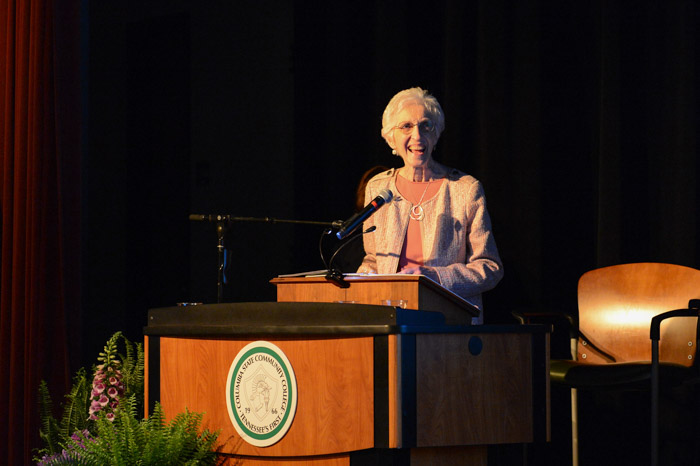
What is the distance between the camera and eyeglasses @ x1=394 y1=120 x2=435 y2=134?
332 centimetres

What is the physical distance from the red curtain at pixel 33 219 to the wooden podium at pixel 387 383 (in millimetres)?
1921

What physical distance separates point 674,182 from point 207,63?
2.64m

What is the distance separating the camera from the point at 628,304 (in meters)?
3.33

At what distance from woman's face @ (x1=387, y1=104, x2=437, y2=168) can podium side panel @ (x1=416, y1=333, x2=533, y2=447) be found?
4.75 ft

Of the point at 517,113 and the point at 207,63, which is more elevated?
the point at 207,63

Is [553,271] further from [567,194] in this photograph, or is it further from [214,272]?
[214,272]

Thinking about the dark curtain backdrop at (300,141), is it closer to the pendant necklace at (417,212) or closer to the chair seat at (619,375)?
the chair seat at (619,375)

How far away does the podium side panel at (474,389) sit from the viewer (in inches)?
75.9

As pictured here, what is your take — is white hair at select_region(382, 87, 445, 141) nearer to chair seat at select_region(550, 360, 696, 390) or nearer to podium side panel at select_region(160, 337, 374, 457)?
chair seat at select_region(550, 360, 696, 390)

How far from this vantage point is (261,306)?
81.0 inches

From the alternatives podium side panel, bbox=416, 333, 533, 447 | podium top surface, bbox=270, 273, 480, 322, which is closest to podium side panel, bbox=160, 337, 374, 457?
podium side panel, bbox=416, 333, 533, 447

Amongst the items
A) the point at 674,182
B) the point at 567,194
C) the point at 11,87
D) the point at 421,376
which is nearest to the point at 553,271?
the point at 567,194

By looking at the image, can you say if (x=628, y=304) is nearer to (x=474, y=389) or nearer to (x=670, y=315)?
(x=670, y=315)

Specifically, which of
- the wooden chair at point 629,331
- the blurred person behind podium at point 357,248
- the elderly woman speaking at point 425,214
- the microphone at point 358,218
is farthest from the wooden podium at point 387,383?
the blurred person behind podium at point 357,248
